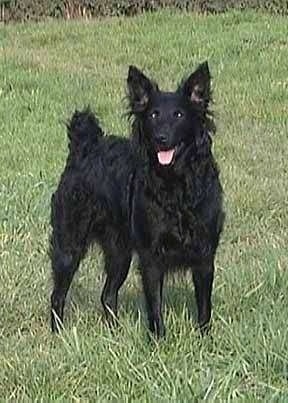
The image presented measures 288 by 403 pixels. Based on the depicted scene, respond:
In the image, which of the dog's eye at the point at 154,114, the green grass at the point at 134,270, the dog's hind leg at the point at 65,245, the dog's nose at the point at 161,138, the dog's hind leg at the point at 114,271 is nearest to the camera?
the green grass at the point at 134,270

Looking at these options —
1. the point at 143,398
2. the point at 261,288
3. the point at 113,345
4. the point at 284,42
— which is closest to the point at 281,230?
the point at 261,288

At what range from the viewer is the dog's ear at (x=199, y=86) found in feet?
16.0

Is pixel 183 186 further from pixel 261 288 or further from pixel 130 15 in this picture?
pixel 130 15

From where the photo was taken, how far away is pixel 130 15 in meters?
17.1

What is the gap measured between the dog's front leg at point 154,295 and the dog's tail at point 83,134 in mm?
850

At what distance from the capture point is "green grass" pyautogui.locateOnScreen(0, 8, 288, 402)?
457 centimetres

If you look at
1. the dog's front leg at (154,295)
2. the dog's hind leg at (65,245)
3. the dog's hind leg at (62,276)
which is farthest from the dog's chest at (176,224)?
the dog's hind leg at (62,276)

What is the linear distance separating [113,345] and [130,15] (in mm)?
12853

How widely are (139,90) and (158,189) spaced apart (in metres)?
0.49

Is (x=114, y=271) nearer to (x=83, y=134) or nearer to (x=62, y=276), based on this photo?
(x=62, y=276)

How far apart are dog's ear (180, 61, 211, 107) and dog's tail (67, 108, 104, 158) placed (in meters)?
0.82

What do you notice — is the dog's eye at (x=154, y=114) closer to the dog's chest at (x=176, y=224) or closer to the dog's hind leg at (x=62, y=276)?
the dog's chest at (x=176, y=224)

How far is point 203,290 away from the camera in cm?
512

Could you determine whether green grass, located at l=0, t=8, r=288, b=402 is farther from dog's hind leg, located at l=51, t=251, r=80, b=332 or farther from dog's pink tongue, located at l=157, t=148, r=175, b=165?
dog's pink tongue, located at l=157, t=148, r=175, b=165
